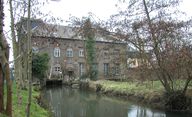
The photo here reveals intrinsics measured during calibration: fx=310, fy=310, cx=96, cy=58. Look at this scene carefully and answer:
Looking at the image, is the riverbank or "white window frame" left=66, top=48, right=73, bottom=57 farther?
"white window frame" left=66, top=48, right=73, bottom=57

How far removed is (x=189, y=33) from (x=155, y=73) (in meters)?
3.56

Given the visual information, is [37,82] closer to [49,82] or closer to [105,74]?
[49,82]

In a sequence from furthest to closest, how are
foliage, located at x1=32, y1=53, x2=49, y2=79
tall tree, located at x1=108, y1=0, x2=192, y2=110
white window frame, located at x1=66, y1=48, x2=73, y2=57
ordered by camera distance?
white window frame, located at x1=66, y1=48, x2=73, y2=57
foliage, located at x1=32, y1=53, x2=49, y2=79
tall tree, located at x1=108, y1=0, x2=192, y2=110

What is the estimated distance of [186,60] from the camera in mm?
17906

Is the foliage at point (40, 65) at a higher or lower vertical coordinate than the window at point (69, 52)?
lower

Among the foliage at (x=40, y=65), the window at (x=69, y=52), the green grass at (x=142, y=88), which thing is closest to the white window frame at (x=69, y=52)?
the window at (x=69, y=52)

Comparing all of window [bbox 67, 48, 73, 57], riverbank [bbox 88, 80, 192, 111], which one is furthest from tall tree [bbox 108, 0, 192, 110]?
window [bbox 67, 48, 73, 57]

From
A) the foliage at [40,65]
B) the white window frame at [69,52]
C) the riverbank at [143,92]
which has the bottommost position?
the riverbank at [143,92]

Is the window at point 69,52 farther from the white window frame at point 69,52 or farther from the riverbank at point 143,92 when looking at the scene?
the riverbank at point 143,92

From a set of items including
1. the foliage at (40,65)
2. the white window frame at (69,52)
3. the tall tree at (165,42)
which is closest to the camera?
the tall tree at (165,42)

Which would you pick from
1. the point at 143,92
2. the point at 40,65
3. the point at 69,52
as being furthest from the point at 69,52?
the point at 143,92

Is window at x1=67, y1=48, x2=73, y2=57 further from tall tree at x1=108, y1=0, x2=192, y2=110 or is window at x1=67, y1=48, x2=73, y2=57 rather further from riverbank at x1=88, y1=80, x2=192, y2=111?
tall tree at x1=108, y1=0, x2=192, y2=110

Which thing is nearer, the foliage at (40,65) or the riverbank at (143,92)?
the riverbank at (143,92)

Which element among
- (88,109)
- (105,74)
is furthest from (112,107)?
(105,74)
